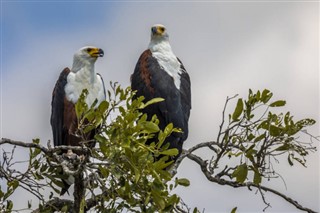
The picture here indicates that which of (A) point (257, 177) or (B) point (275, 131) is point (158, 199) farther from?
(B) point (275, 131)

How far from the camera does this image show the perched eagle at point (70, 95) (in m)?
7.54

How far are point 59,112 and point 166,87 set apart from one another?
47.6 inches

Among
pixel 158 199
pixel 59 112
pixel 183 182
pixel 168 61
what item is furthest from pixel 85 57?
pixel 158 199

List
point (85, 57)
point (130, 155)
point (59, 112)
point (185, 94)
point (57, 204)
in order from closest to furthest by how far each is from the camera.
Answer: point (130, 155), point (57, 204), point (185, 94), point (59, 112), point (85, 57)

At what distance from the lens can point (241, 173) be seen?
585 centimetres

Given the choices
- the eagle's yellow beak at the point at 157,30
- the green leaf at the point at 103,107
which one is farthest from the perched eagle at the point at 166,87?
the green leaf at the point at 103,107

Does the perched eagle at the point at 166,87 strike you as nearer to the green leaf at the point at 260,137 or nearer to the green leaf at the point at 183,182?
the green leaf at the point at 260,137

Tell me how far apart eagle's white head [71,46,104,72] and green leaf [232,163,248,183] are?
247 centimetres

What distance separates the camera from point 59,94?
25.0 feet

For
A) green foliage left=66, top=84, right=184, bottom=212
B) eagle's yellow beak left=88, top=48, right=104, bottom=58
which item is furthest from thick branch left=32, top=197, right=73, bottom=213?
eagle's yellow beak left=88, top=48, right=104, bottom=58

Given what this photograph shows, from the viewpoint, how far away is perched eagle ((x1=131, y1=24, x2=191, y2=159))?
22.8 ft

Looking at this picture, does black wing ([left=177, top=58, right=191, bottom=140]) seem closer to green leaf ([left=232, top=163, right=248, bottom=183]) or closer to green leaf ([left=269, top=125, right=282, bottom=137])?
green leaf ([left=232, top=163, right=248, bottom=183])

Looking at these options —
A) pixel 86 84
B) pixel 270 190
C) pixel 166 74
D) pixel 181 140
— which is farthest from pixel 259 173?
pixel 86 84

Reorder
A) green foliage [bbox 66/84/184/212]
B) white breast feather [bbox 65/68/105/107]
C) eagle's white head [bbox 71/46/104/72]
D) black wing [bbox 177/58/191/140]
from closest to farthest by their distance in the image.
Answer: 1. green foliage [bbox 66/84/184/212]
2. black wing [bbox 177/58/191/140]
3. white breast feather [bbox 65/68/105/107]
4. eagle's white head [bbox 71/46/104/72]
